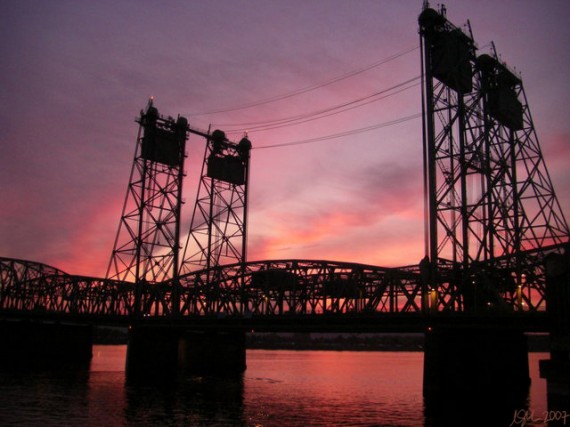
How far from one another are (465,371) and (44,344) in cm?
7515

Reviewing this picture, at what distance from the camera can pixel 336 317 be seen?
55781 mm

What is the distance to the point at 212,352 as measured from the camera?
8600cm

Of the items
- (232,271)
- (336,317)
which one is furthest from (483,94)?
(232,271)

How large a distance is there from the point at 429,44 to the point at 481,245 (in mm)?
18417

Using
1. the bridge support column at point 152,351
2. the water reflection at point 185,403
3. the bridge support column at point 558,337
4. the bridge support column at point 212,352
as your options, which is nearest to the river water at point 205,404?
the water reflection at point 185,403

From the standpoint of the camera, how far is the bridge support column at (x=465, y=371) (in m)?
47.9

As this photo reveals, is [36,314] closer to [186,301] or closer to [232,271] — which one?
[186,301]

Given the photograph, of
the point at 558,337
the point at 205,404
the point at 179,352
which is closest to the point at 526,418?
the point at 558,337

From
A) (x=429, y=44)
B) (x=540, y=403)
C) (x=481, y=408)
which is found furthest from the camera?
(x=429, y=44)

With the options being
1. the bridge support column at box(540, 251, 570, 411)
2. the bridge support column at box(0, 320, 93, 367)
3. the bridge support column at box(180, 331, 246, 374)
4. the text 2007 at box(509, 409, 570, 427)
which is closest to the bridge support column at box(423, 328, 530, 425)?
the text 2007 at box(509, 409, 570, 427)

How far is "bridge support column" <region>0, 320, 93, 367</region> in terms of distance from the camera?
97.1 m

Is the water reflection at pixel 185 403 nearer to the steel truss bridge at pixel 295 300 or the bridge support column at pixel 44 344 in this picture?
the steel truss bridge at pixel 295 300

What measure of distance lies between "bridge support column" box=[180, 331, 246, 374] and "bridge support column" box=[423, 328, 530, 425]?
4068 centimetres

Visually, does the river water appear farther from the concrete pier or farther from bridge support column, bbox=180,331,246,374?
bridge support column, bbox=180,331,246,374
